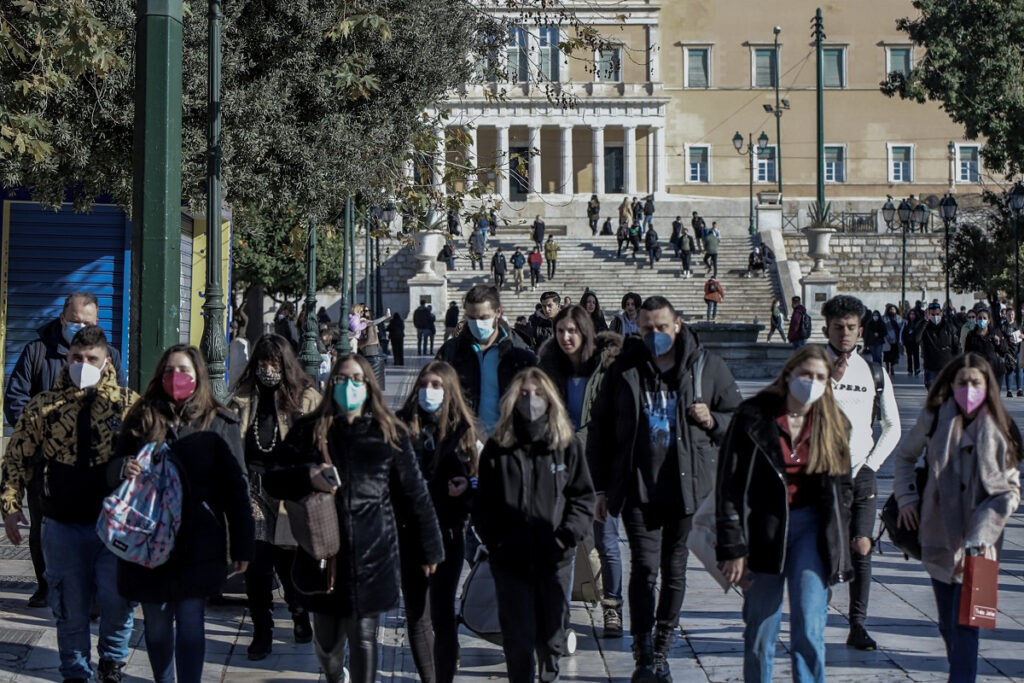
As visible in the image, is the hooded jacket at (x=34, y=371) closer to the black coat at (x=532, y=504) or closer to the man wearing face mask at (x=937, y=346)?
the black coat at (x=532, y=504)

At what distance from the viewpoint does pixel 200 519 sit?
564 centimetres

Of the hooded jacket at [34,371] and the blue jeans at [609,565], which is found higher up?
the hooded jacket at [34,371]

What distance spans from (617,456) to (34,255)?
9965 mm

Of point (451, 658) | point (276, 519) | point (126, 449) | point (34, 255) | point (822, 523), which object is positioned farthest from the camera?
point (34, 255)

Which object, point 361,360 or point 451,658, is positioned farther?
point 451,658

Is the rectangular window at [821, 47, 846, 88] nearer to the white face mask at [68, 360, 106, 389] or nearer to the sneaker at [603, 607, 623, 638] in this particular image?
the sneaker at [603, 607, 623, 638]

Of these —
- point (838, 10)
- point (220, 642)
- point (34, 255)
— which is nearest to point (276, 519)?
point (220, 642)

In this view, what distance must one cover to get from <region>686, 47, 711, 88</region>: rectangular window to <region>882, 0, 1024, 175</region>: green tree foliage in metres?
42.0

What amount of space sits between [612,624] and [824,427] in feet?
7.25

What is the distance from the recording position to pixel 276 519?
6.77 meters

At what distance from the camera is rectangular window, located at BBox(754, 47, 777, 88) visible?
235 feet

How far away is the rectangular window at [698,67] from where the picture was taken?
7169 centimetres

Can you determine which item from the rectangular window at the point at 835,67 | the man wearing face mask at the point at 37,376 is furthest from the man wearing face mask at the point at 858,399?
the rectangular window at the point at 835,67

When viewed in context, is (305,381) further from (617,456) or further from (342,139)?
(342,139)
